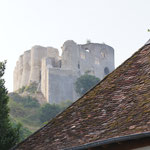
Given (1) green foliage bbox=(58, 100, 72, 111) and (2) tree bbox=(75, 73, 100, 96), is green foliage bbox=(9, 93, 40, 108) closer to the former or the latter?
(1) green foliage bbox=(58, 100, 72, 111)

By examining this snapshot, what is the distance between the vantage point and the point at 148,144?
216 inches

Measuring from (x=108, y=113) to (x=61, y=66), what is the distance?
63424mm

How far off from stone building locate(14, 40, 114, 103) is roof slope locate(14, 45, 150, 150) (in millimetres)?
57351

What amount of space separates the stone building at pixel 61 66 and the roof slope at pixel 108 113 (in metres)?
57.4

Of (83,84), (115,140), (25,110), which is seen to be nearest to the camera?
(115,140)

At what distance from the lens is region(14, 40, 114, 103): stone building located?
6681 centimetres

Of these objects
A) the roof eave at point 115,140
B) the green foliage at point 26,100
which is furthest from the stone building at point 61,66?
the roof eave at point 115,140

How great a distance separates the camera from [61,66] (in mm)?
69875

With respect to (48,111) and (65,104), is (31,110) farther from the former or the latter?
(65,104)

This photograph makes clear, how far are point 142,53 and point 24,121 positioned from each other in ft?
149

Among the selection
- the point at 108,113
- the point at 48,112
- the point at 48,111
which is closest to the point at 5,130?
the point at 108,113

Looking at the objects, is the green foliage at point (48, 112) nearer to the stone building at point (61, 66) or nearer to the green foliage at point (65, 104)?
the green foliage at point (65, 104)

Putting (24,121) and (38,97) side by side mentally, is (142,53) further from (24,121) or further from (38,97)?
(38,97)

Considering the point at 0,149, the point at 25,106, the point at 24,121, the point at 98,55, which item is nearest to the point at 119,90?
the point at 0,149
